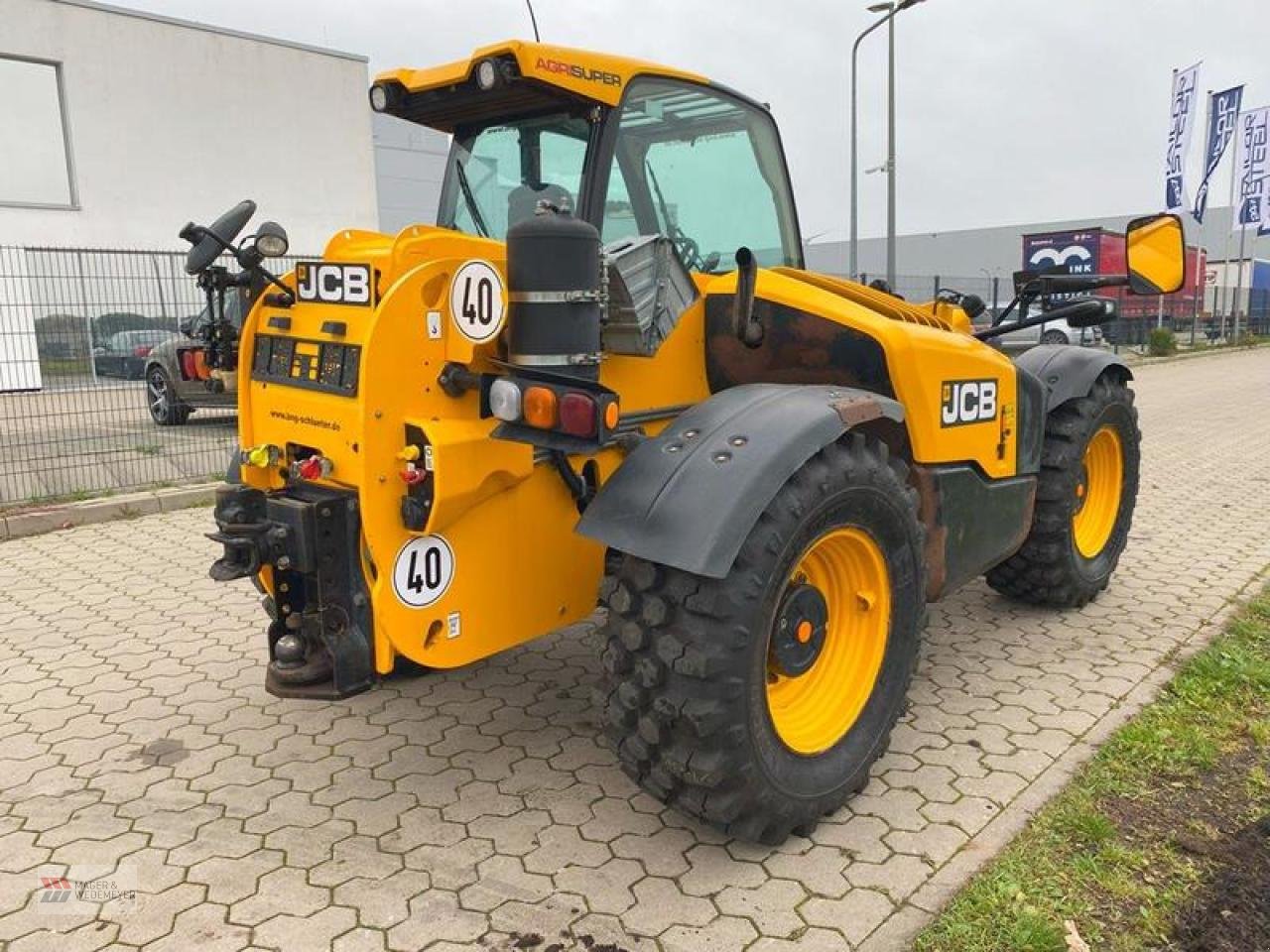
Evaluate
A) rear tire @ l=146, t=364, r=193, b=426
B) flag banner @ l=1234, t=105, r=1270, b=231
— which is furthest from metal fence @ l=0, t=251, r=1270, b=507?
flag banner @ l=1234, t=105, r=1270, b=231

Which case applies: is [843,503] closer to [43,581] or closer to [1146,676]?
[1146,676]

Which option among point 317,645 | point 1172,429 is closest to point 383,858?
point 317,645

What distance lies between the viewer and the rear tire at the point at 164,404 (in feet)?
29.6

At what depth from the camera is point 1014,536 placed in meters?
4.14

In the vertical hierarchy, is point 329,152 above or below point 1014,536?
above

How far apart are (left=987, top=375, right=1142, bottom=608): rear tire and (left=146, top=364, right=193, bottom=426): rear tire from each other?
746 centimetres

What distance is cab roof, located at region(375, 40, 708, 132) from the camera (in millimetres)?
2955

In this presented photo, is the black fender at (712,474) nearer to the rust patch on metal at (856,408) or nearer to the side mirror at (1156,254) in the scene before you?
the rust patch on metal at (856,408)

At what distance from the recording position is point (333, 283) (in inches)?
109

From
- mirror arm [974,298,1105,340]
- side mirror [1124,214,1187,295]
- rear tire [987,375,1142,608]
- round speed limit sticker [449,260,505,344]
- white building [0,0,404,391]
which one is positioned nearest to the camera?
round speed limit sticker [449,260,505,344]

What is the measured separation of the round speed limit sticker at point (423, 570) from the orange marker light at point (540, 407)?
499mm

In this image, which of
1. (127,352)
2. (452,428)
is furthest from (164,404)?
(452,428)

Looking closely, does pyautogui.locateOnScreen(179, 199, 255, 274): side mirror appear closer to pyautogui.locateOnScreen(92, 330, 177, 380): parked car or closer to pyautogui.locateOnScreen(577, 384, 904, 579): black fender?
pyautogui.locateOnScreen(577, 384, 904, 579): black fender

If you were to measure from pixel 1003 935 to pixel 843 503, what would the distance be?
47.7 inches
